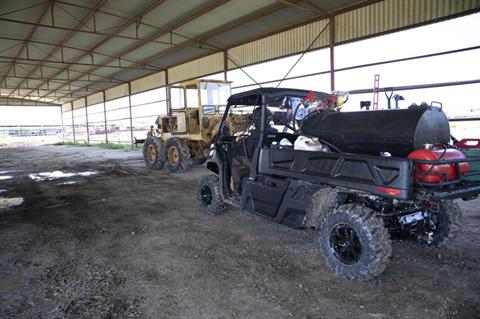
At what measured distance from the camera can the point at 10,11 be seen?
34.1 ft

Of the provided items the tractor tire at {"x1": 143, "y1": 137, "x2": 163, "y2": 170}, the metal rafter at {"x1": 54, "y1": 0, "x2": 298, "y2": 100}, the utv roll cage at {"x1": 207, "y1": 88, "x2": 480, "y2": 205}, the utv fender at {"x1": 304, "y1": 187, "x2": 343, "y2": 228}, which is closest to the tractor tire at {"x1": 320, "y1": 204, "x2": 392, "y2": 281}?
the utv fender at {"x1": 304, "y1": 187, "x2": 343, "y2": 228}

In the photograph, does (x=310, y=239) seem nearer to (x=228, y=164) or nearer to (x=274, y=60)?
(x=228, y=164)

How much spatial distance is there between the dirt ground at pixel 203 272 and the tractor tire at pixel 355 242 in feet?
0.47

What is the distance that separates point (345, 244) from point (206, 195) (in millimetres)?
2885

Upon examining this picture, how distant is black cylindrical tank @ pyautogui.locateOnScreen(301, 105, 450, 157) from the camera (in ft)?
9.84

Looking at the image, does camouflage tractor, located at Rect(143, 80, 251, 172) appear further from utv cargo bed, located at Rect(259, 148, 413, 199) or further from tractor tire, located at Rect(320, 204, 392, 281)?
tractor tire, located at Rect(320, 204, 392, 281)

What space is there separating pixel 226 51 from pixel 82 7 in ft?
19.2

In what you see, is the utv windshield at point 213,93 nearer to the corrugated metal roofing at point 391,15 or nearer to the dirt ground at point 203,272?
the corrugated metal roofing at point 391,15

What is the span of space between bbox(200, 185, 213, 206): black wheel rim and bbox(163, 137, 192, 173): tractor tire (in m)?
4.71

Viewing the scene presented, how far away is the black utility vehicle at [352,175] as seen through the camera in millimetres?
2869

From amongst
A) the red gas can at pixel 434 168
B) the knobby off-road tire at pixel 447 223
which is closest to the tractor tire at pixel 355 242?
the red gas can at pixel 434 168

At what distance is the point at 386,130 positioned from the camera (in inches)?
124

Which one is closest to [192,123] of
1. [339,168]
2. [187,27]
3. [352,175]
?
[187,27]

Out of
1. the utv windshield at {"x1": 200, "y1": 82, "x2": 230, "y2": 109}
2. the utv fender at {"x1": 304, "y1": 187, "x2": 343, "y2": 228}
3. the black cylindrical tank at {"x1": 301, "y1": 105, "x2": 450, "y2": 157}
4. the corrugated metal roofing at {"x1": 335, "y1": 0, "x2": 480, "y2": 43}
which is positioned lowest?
the utv fender at {"x1": 304, "y1": 187, "x2": 343, "y2": 228}
